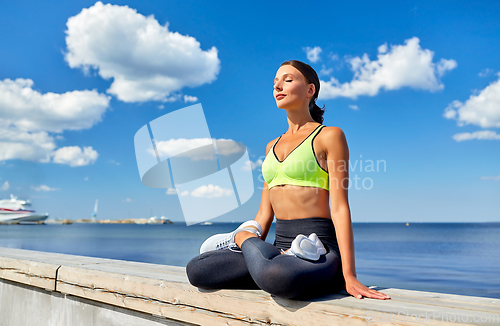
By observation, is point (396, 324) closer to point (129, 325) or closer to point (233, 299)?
point (233, 299)

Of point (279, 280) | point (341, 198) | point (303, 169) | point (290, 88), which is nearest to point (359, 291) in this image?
point (279, 280)

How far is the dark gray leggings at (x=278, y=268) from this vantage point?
1.94 m

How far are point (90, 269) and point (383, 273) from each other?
1748cm

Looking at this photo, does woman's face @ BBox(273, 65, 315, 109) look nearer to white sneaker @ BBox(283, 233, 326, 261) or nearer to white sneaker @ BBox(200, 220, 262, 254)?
white sneaker @ BBox(200, 220, 262, 254)

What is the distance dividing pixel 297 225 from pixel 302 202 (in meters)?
0.17

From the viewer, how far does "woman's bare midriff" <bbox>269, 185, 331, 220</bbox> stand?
8.18 ft

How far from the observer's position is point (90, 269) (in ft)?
10.3

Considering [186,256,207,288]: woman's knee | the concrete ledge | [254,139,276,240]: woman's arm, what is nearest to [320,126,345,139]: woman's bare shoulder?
[254,139,276,240]: woman's arm

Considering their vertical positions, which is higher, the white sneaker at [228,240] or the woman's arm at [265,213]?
the woman's arm at [265,213]

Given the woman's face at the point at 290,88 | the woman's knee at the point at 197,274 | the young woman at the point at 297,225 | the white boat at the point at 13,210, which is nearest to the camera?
the young woman at the point at 297,225

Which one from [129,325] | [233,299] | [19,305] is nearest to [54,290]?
[19,305]

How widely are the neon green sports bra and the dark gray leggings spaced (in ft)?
0.90

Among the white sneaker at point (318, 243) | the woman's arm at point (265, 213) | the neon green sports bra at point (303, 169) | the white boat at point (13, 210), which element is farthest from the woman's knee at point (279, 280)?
the white boat at point (13, 210)

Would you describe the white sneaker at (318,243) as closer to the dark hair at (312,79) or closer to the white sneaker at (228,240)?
the white sneaker at (228,240)
